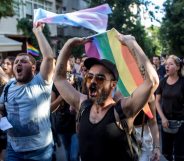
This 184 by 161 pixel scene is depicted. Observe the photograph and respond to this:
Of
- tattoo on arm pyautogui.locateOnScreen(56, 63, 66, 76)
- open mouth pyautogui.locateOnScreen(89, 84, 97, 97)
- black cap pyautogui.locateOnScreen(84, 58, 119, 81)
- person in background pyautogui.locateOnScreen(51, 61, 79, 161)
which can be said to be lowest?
person in background pyautogui.locateOnScreen(51, 61, 79, 161)

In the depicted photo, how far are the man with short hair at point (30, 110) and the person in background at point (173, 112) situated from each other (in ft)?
7.19

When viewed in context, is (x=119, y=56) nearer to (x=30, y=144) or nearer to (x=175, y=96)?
(x=30, y=144)

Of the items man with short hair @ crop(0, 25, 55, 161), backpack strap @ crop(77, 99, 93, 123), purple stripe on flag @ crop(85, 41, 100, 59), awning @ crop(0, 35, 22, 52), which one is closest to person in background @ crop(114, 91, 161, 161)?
purple stripe on flag @ crop(85, 41, 100, 59)

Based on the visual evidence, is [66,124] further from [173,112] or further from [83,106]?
[83,106]

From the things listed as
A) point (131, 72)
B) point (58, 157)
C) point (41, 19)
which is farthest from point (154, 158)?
point (58, 157)

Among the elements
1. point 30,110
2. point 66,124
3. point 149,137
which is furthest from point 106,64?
point 66,124

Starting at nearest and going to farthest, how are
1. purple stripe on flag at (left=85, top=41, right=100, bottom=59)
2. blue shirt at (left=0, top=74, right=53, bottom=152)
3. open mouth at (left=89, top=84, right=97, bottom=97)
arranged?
open mouth at (left=89, top=84, right=97, bottom=97)
blue shirt at (left=0, top=74, right=53, bottom=152)
purple stripe on flag at (left=85, top=41, right=100, bottom=59)

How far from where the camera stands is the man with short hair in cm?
443

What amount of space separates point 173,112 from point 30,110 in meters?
2.55

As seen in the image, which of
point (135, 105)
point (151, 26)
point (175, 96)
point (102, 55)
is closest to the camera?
point (135, 105)

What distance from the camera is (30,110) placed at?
443 cm

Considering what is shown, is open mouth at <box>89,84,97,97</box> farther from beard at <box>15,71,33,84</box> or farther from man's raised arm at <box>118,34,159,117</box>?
beard at <box>15,71,33,84</box>

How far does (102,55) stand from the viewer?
181 inches

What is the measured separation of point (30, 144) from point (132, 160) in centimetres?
159
